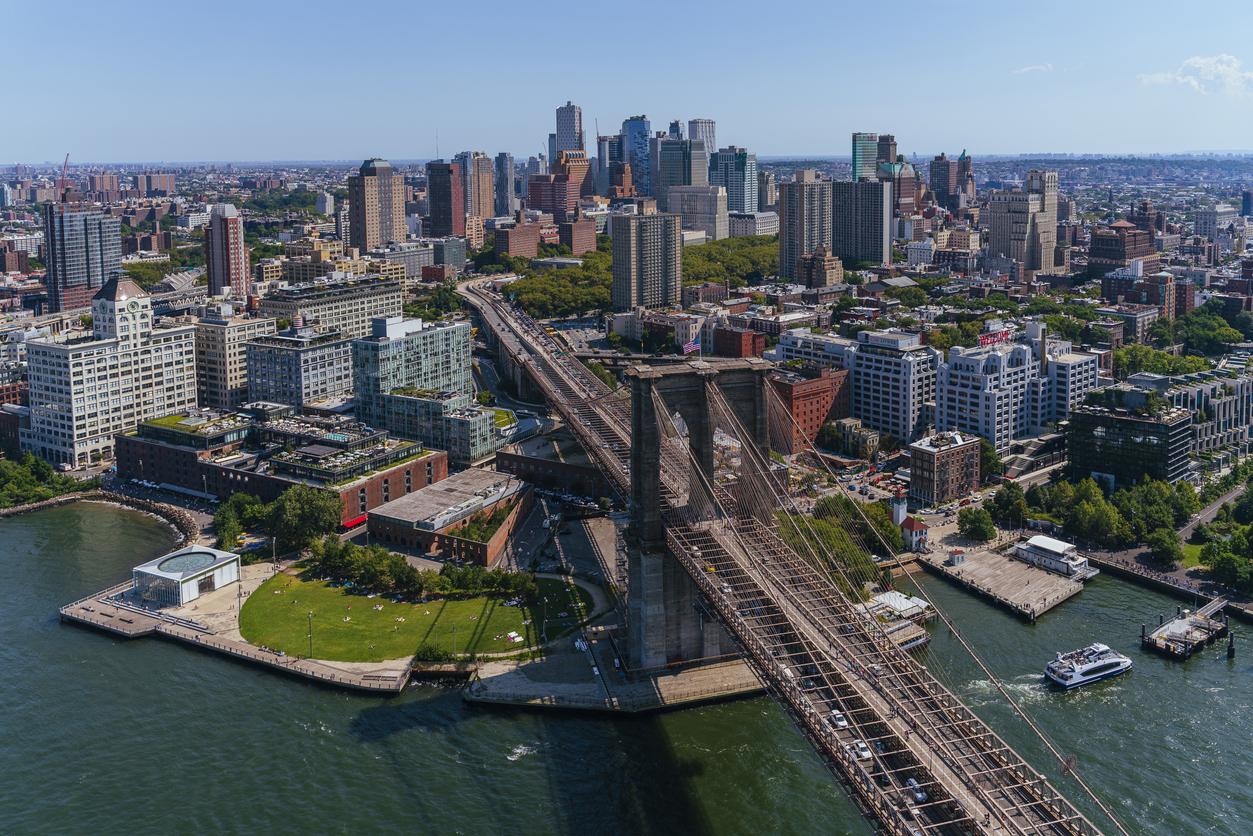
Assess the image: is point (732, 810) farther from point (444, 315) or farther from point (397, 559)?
point (444, 315)

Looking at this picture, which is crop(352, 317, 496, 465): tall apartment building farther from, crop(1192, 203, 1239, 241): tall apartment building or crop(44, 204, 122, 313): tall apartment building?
crop(1192, 203, 1239, 241): tall apartment building

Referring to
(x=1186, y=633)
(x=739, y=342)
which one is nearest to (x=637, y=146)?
(x=739, y=342)

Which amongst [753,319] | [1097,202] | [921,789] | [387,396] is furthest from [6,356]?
[1097,202]

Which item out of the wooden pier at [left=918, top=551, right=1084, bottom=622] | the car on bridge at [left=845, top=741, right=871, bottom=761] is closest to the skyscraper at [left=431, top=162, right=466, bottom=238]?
the wooden pier at [left=918, top=551, right=1084, bottom=622]

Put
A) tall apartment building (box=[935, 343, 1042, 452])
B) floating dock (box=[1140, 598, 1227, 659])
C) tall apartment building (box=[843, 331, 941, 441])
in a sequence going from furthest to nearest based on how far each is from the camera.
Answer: tall apartment building (box=[843, 331, 941, 441]) → tall apartment building (box=[935, 343, 1042, 452]) → floating dock (box=[1140, 598, 1227, 659])

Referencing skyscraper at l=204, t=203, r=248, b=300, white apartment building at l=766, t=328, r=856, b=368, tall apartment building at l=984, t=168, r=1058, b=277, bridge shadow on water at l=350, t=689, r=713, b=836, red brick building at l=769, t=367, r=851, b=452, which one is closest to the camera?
bridge shadow on water at l=350, t=689, r=713, b=836

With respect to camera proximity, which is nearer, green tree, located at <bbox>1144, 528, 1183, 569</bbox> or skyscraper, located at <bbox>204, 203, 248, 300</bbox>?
green tree, located at <bbox>1144, 528, 1183, 569</bbox>

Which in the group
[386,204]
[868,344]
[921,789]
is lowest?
[921,789]
